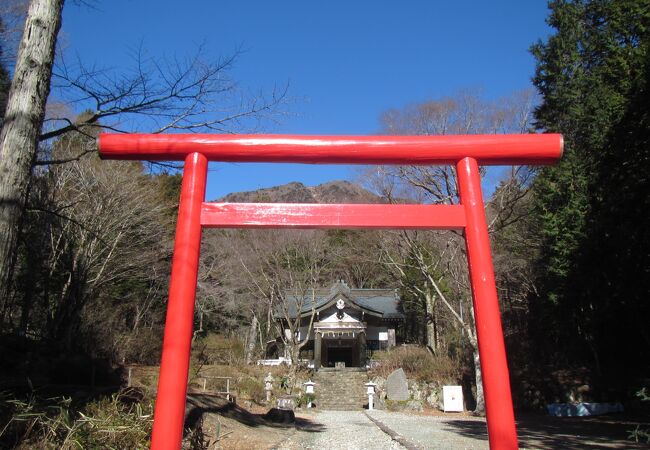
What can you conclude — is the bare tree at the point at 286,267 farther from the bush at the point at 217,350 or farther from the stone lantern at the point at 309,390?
the bush at the point at 217,350

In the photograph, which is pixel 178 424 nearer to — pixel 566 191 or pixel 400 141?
pixel 400 141

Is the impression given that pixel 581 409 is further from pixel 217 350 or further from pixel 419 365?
pixel 217 350

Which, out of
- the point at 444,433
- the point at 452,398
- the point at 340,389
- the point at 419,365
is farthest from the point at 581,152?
the point at 340,389

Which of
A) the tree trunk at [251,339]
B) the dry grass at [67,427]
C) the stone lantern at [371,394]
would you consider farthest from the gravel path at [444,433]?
the tree trunk at [251,339]

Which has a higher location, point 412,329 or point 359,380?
point 412,329

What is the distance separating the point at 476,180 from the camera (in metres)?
3.10

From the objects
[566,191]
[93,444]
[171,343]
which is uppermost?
[566,191]

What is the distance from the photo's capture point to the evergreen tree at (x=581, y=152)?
12250 mm

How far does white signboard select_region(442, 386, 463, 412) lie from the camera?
1497 cm

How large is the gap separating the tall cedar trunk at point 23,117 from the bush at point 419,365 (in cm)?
1596

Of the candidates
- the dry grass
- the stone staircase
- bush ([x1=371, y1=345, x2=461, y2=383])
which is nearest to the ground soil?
the dry grass

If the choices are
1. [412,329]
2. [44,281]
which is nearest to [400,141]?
[44,281]

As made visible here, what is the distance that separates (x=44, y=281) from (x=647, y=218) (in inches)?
603

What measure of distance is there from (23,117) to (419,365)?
1726 centimetres
